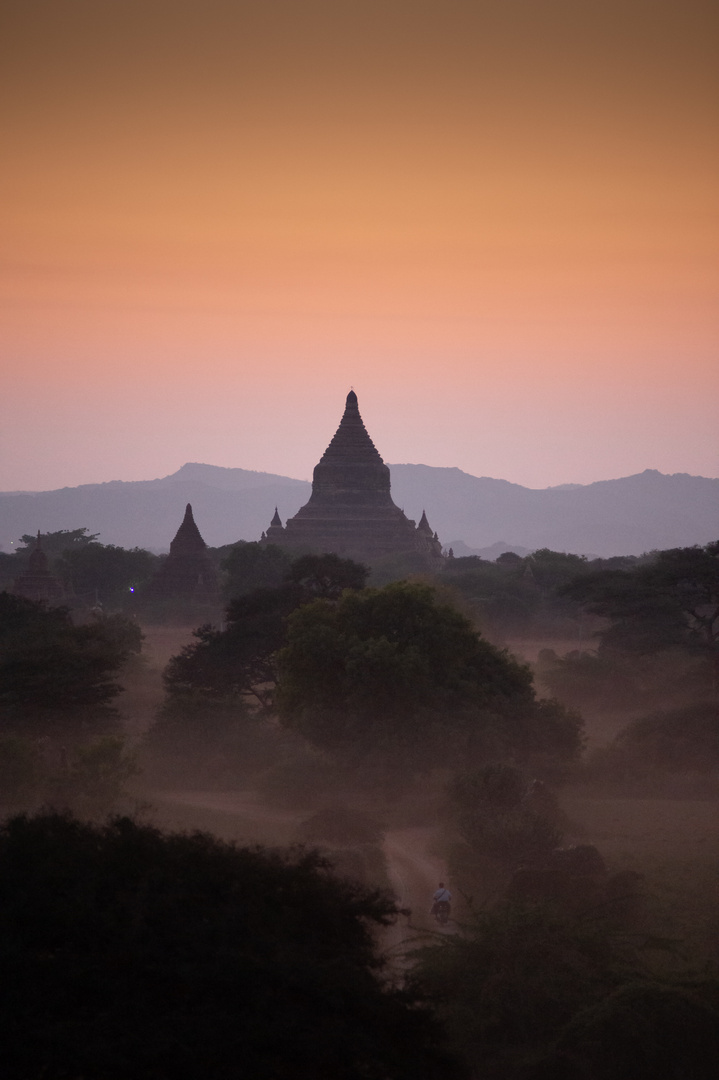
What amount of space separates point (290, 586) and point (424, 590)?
241 inches

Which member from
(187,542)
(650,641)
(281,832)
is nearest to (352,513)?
(187,542)

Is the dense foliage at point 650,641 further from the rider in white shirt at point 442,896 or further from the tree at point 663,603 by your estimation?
the rider in white shirt at point 442,896

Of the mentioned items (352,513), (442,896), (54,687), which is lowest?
(442,896)

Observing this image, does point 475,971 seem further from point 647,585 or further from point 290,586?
point 647,585

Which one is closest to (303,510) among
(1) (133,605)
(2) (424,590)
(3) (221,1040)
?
(1) (133,605)

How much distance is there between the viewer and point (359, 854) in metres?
17.1

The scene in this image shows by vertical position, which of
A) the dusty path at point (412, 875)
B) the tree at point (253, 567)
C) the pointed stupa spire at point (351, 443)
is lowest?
the dusty path at point (412, 875)

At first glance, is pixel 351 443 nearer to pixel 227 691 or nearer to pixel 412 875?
pixel 227 691

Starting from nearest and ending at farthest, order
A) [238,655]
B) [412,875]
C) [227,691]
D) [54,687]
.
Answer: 1. [412,875]
2. [54,687]
3. [227,691]
4. [238,655]

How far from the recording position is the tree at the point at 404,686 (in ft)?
72.6

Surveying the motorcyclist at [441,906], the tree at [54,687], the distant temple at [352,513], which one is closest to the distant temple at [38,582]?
the distant temple at [352,513]

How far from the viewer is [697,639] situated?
3297 cm

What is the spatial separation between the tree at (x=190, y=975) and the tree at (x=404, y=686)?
12.6m

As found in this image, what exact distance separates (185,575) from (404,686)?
1503 inches
